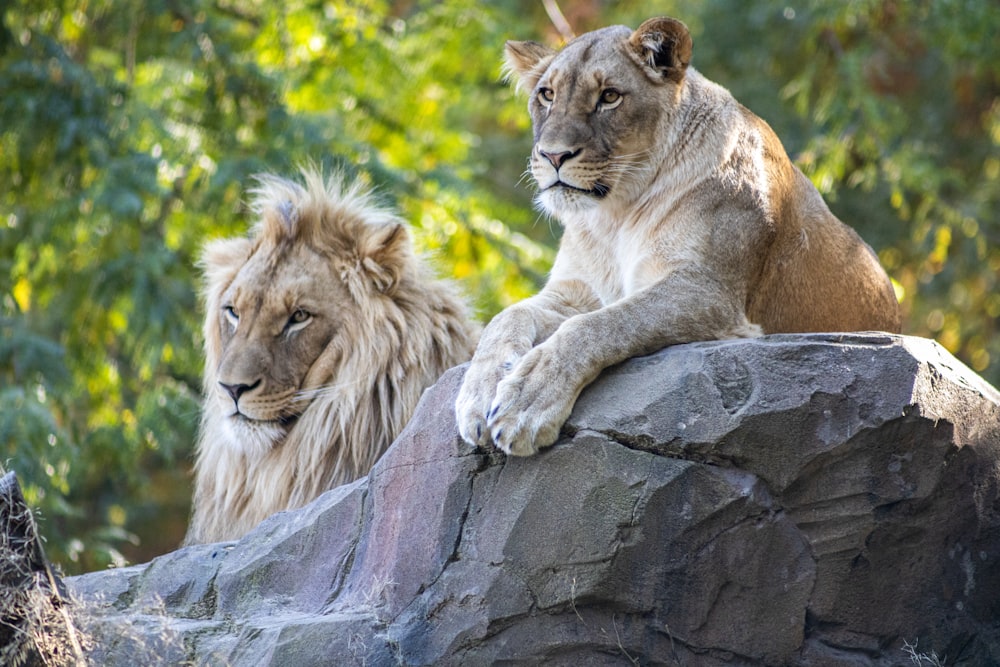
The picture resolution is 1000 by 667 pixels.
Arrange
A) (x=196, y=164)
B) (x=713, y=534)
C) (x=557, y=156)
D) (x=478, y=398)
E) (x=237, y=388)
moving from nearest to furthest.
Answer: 1. (x=713, y=534)
2. (x=478, y=398)
3. (x=557, y=156)
4. (x=237, y=388)
5. (x=196, y=164)

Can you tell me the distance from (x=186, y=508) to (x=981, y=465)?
37.0 ft

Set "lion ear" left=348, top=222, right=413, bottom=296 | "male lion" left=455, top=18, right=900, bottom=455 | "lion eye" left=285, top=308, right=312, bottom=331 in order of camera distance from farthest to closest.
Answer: "lion ear" left=348, top=222, right=413, bottom=296
"lion eye" left=285, top=308, right=312, bottom=331
"male lion" left=455, top=18, right=900, bottom=455

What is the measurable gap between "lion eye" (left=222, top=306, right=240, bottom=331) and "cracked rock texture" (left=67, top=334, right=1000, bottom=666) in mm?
1636

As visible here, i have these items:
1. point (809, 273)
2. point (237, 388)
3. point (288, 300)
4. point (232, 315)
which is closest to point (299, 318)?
point (288, 300)

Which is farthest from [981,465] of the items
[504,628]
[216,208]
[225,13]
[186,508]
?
[186,508]

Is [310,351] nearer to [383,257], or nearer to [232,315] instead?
[232,315]

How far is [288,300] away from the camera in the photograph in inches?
192

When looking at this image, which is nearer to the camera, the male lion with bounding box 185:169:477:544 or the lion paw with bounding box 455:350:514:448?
the lion paw with bounding box 455:350:514:448

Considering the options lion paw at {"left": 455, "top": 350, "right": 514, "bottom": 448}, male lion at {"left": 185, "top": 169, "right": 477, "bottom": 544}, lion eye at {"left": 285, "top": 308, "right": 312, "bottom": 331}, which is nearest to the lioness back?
lion paw at {"left": 455, "top": 350, "right": 514, "bottom": 448}

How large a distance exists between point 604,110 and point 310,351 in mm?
1532

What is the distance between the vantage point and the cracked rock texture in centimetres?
330

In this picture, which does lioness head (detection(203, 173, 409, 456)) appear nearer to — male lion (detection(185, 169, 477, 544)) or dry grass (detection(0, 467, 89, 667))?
male lion (detection(185, 169, 477, 544))

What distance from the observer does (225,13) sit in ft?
32.4

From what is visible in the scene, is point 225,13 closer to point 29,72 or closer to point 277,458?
point 29,72
